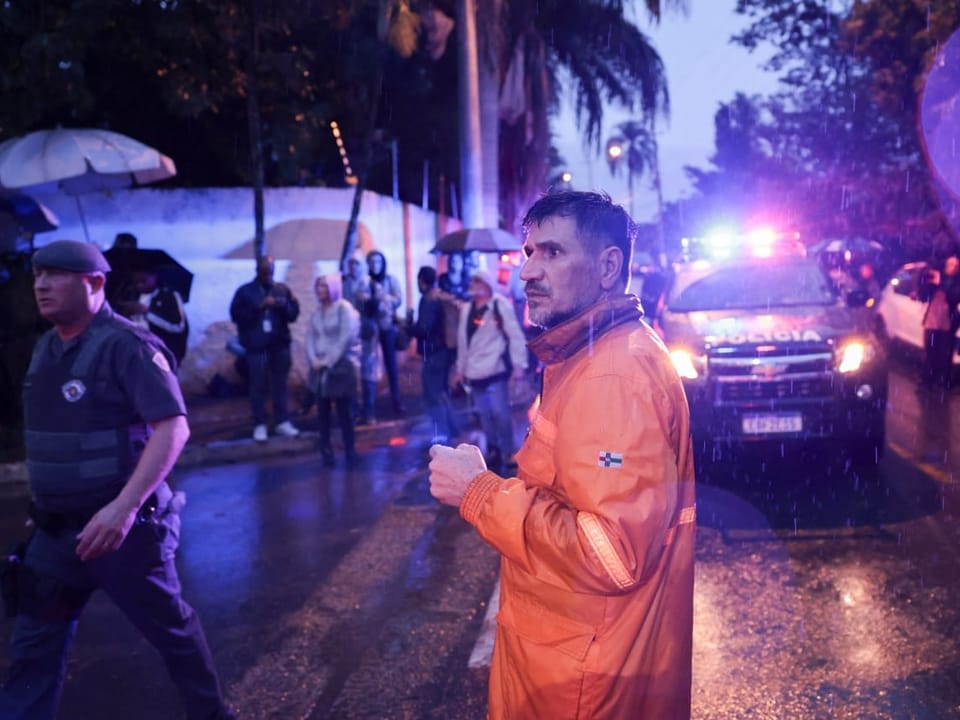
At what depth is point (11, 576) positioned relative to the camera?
130 inches

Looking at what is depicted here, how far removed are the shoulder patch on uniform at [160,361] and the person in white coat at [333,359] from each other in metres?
5.34

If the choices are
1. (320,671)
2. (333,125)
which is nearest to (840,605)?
(320,671)

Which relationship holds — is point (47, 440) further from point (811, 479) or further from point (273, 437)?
point (273, 437)

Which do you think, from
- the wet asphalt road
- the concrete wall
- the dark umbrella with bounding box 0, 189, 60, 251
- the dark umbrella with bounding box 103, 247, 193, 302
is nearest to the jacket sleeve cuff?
the wet asphalt road

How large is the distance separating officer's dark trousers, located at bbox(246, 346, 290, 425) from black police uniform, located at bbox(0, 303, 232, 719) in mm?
6676

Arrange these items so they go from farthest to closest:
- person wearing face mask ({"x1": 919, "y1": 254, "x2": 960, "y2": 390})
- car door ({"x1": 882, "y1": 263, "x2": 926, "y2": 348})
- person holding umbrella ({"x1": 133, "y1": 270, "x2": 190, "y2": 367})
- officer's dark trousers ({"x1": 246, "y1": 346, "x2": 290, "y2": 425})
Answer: car door ({"x1": 882, "y1": 263, "x2": 926, "y2": 348}), person wearing face mask ({"x1": 919, "y1": 254, "x2": 960, "y2": 390}), officer's dark trousers ({"x1": 246, "y1": 346, "x2": 290, "y2": 425}), person holding umbrella ({"x1": 133, "y1": 270, "x2": 190, "y2": 367})

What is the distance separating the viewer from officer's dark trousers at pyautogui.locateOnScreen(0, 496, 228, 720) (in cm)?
328

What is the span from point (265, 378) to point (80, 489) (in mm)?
6990

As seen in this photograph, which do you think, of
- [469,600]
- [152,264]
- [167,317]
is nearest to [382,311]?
[167,317]

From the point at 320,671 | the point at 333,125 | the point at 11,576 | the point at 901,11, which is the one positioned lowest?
the point at 320,671

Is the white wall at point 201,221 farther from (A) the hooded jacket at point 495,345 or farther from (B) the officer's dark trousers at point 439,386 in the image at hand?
(A) the hooded jacket at point 495,345

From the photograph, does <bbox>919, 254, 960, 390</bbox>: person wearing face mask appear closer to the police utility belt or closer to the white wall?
the white wall

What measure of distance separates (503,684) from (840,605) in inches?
131

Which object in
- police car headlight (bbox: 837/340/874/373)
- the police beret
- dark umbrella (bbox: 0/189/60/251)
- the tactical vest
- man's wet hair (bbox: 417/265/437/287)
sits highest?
dark umbrella (bbox: 0/189/60/251)
